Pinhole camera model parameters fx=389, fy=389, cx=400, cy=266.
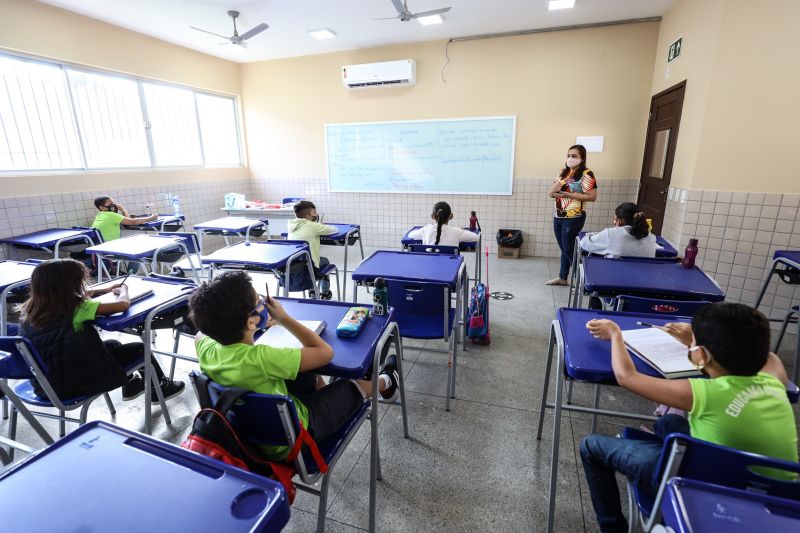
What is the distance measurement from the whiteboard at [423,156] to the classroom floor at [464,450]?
3224mm

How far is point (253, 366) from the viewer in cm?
118

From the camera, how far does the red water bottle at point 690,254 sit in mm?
2275

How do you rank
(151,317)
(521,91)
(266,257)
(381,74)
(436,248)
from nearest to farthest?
(151,317)
(266,257)
(436,248)
(521,91)
(381,74)

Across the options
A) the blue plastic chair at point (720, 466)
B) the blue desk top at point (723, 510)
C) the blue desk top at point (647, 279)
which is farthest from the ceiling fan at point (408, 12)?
the blue desk top at point (723, 510)

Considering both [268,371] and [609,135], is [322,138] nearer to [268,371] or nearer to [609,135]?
[609,135]

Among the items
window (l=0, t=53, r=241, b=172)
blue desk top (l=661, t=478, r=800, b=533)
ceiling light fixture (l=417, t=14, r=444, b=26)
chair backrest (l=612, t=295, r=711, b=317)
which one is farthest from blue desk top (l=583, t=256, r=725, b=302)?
window (l=0, t=53, r=241, b=172)

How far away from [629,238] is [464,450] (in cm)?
191

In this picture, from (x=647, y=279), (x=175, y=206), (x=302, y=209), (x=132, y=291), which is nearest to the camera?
(x=132, y=291)

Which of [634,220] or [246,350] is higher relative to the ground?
[634,220]

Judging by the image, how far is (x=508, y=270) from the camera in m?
5.02

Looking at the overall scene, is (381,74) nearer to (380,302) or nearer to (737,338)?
(380,302)

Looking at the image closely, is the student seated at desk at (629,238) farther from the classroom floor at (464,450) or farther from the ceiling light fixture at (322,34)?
the ceiling light fixture at (322,34)

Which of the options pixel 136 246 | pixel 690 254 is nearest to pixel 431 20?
pixel 690 254

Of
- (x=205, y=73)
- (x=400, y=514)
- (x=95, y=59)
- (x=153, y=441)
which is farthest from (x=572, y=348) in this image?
(x=205, y=73)
